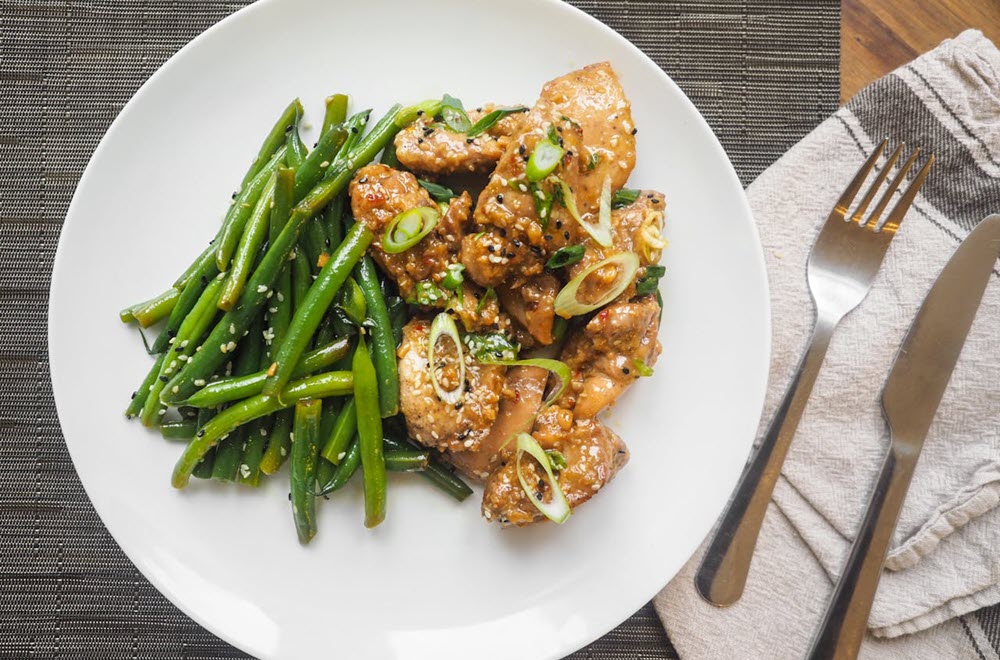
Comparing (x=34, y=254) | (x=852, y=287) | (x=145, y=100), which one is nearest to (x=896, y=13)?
(x=852, y=287)

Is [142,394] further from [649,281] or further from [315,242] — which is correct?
[649,281]

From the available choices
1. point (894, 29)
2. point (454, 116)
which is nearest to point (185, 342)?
point (454, 116)

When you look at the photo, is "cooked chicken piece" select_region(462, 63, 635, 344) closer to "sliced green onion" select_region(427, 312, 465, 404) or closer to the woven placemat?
"sliced green onion" select_region(427, 312, 465, 404)

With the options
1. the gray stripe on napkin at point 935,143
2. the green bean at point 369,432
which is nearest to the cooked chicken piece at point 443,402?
the green bean at point 369,432

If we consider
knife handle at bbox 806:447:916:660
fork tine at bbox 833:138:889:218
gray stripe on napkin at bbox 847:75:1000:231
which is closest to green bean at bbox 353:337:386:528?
knife handle at bbox 806:447:916:660

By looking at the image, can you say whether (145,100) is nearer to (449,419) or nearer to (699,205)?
(449,419)

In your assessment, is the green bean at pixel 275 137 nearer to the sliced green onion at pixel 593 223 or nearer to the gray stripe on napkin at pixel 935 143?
the sliced green onion at pixel 593 223
